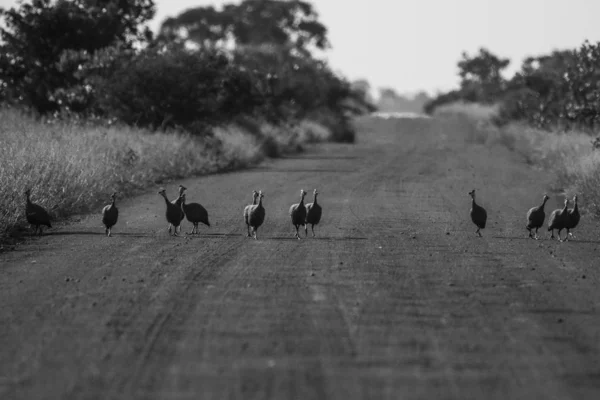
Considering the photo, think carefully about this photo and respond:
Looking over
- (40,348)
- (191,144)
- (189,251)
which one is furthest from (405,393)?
(191,144)

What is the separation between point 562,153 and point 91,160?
13046 mm

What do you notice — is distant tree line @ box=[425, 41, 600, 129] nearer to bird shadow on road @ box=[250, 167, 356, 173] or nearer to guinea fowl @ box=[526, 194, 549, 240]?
bird shadow on road @ box=[250, 167, 356, 173]

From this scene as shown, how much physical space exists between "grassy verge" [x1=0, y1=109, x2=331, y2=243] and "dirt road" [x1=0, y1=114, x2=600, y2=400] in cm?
100

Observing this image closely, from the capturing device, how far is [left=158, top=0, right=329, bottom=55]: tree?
264 ft

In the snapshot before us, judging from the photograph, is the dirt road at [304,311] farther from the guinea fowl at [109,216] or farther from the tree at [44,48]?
the tree at [44,48]

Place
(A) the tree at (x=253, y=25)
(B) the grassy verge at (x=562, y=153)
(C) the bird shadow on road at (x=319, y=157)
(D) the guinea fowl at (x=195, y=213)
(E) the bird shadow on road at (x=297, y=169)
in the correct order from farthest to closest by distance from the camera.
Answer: (A) the tree at (x=253, y=25), (C) the bird shadow on road at (x=319, y=157), (E) the bird shadow on road at (x=297, y=169), (B) the grassy verge at (x=562, y=153), (D) the guinea fowl at (x=195, y=213)

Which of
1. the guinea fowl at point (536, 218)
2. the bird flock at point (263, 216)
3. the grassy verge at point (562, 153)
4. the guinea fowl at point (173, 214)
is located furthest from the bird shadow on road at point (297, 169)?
the guinea fowl at point (536, 218)

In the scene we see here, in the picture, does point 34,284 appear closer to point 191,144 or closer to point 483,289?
point 483,289

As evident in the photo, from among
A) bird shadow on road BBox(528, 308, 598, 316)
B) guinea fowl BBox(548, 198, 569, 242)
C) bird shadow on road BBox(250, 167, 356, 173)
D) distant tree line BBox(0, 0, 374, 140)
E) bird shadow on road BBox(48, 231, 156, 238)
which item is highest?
distant tree line BBox(0, 0, 374, 140)

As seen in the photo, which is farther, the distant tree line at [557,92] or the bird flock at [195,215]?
the distant tree line at [557,92]

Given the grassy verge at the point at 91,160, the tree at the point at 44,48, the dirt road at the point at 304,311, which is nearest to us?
the dirt road at the point at 304,311

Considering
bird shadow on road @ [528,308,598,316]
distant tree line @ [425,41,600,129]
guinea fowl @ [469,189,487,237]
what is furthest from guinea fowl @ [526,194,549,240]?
distant tree line @ [425,41,600,129]

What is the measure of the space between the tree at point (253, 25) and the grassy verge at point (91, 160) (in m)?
44.3

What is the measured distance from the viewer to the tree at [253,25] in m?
80.5
